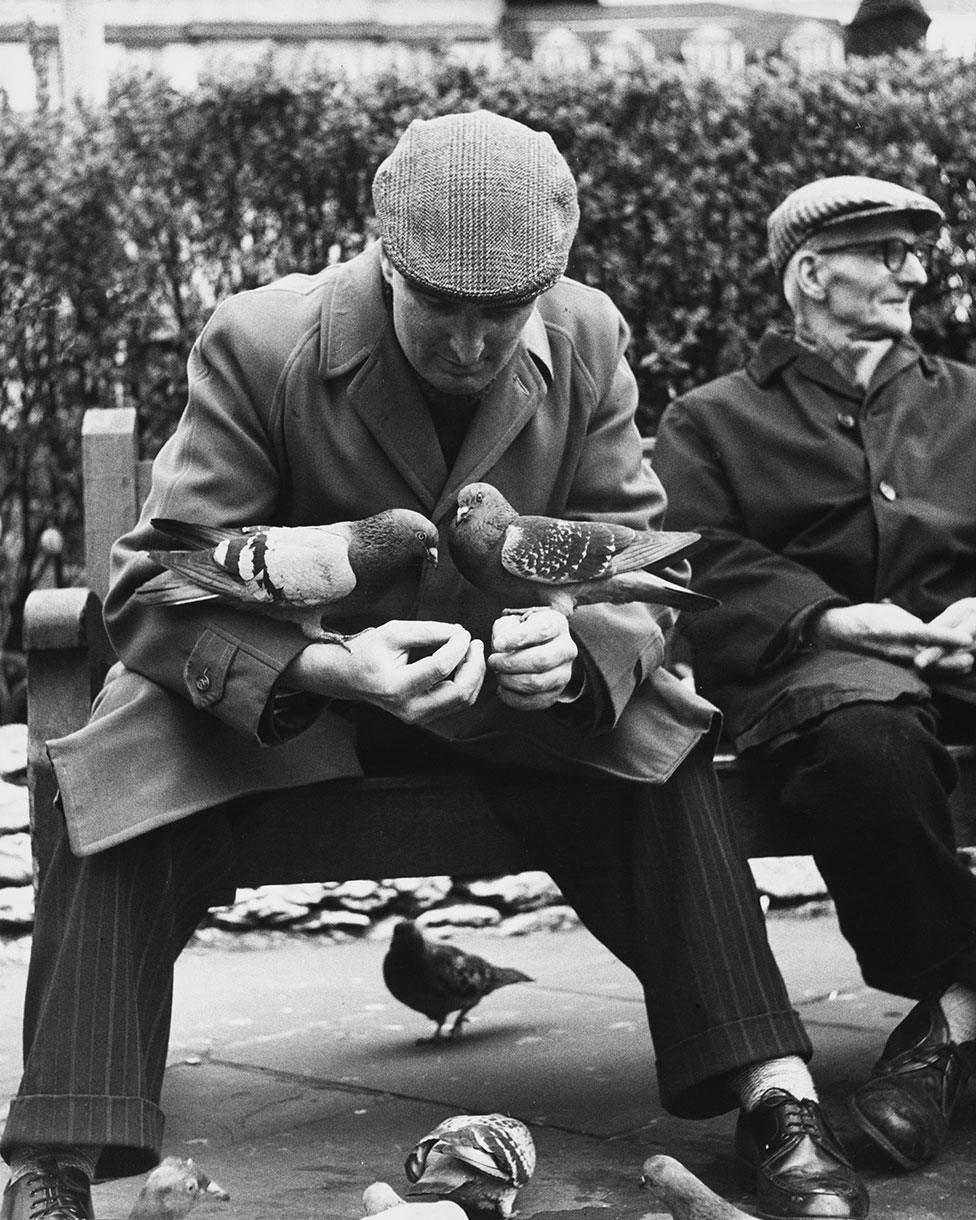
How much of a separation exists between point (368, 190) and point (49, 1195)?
381 centimetres

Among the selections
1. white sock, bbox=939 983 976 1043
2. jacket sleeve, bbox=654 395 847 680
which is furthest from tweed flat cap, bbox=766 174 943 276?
white sock, bbox=939 983 976 1043

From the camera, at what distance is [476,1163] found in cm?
282

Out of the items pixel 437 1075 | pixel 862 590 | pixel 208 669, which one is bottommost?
pixel 437 1075

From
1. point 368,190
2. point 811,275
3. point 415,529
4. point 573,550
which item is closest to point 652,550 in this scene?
point 573,550

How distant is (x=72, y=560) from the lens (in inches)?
255

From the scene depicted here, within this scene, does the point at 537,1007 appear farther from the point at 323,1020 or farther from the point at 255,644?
Answer: the point at 255,644

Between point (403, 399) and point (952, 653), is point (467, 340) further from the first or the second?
point (952, 653)

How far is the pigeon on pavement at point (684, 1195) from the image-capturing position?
270cm

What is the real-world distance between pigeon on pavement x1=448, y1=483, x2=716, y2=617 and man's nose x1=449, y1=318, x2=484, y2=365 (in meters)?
0.22

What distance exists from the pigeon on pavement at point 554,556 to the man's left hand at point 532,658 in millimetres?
77

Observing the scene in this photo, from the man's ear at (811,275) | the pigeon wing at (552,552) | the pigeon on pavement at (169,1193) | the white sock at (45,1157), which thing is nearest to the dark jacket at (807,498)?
the man's ear at (811,275)

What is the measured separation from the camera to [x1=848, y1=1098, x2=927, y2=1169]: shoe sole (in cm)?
308

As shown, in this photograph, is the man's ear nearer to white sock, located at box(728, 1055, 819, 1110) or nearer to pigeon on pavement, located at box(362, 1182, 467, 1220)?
white sock, located at box(728, 1055, 819, 1110)

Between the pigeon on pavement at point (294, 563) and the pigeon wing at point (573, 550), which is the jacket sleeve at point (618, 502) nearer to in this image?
the pigeon wing at point (573, 550)
